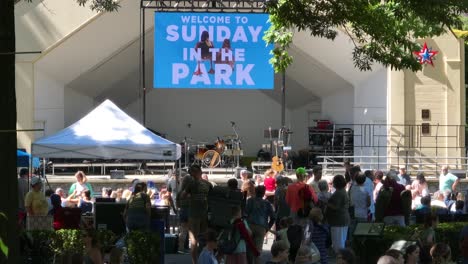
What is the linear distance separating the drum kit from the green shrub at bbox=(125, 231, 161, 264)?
1701 centimetres

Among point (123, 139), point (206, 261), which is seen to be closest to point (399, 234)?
point (206, 261)

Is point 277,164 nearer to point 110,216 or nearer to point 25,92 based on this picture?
point 25,92

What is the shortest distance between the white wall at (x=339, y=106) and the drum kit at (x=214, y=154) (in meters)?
3.99

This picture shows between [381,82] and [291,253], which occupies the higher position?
[381,82]

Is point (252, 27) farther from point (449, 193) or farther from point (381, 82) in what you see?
point (449, 193)

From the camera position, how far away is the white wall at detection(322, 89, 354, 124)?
3288 centimetres

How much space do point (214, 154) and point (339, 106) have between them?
19.2 feet

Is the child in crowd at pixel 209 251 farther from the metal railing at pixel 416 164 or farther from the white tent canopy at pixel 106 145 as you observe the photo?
the metal railing at pixel 416 164

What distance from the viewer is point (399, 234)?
42.5ft

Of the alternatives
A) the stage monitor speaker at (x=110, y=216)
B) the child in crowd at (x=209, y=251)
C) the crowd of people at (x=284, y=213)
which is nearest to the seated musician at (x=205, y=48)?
the crowd of people at (x=284, y=213)

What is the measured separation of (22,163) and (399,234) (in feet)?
29.3

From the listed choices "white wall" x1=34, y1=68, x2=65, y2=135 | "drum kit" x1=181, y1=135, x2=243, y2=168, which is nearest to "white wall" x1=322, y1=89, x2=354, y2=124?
"drum kit" x1=181, y1=135, x2=243, y2=168

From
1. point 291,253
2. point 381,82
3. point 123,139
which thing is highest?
point 381,82

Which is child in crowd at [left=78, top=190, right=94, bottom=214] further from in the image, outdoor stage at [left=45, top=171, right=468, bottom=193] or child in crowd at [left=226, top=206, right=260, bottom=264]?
outdoor stage at [left=45, top=171, right=468, bottom=193]
